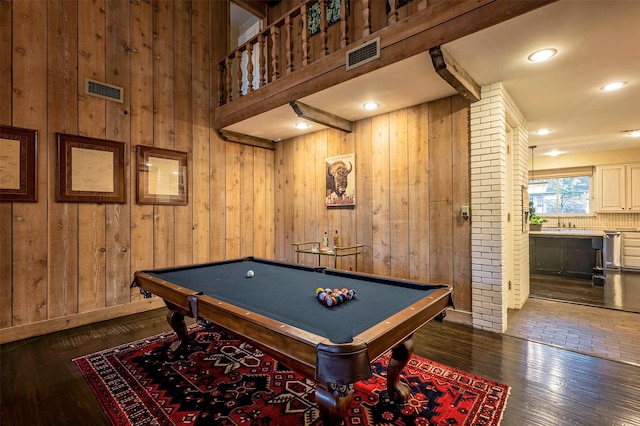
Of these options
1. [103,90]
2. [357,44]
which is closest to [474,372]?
[357,44]

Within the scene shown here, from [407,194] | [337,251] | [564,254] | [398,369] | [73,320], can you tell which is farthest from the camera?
[564,254]

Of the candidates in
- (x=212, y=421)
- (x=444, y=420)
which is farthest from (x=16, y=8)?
(x=444, y=420)

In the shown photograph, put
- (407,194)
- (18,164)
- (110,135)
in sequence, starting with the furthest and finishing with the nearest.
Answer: (407,194) → (110,135) → (18,164)

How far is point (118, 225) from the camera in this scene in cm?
362

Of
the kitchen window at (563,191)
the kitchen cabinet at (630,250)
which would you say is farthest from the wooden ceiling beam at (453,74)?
the kitchen cabinet at (630,250)

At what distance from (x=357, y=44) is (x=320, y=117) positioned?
1.10 m

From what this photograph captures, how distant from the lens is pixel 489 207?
3023 mm

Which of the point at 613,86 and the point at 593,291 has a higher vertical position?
the point at 613,86

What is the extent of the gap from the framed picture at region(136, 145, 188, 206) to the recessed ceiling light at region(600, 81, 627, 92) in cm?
504

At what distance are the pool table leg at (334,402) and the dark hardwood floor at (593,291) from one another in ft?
14.3

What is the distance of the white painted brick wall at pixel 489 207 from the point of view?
117 inches

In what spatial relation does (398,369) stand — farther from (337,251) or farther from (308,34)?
(308,34)

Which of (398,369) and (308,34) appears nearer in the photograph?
(398,369)

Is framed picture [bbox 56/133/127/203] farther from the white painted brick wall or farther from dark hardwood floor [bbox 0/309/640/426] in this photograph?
the white painted brick wall
